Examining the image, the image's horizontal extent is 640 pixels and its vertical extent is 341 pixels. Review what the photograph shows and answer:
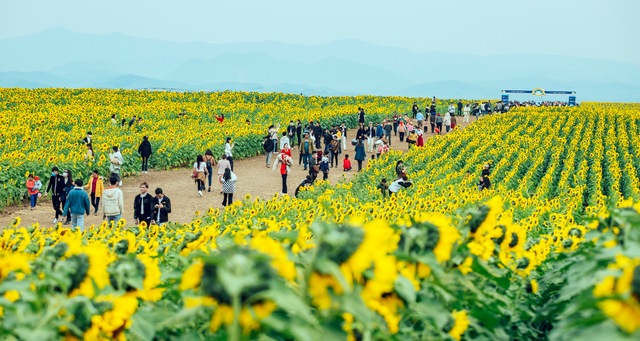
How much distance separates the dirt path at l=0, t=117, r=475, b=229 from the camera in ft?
51.4

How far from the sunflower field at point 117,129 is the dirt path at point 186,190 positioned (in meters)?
0.66

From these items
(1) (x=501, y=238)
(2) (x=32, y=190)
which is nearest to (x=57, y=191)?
(2) (x=32, y=190)

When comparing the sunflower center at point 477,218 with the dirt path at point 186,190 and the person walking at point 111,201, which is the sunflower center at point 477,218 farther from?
the dirt path at point 186,190

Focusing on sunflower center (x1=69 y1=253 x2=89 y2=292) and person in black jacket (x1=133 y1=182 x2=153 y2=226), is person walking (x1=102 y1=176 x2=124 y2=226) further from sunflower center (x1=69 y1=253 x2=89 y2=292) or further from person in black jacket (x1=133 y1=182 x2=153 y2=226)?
sunflower center (x1=69 y1=253 x2=89 y2=292)

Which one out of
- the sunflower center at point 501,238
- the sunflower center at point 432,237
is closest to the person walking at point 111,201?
the sunflower center at point 501,238

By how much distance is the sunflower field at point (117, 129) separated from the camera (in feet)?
60.1

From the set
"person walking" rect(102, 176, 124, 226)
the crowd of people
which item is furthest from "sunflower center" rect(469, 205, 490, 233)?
"person walking" rect(102, 176, 124, 226)

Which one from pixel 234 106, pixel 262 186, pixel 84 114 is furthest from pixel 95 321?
pixel 234 106

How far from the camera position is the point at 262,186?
20.1 meters

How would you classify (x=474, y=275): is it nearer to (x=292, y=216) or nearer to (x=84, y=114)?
(x=292, y=216)

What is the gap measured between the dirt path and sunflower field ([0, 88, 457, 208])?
66 centimetres

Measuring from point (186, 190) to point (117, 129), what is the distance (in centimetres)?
997

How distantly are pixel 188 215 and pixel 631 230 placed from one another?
1473cm

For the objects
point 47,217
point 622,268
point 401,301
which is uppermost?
point 622,268
